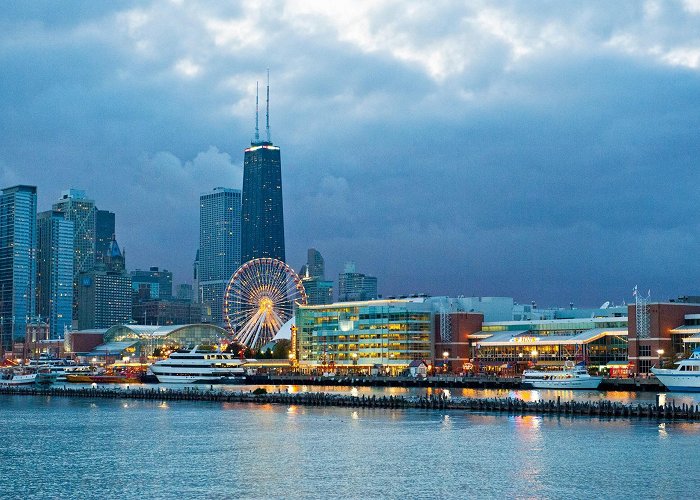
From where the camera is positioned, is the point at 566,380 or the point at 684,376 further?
the point at 566,380

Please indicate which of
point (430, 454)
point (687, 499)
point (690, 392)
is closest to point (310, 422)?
point (430, 454)

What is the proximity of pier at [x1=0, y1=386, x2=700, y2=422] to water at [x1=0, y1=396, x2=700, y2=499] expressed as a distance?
14.6 ft

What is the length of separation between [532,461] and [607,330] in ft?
399

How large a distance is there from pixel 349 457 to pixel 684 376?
278 feet

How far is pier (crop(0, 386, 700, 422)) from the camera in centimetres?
10712

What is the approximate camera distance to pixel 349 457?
79062 millimetres

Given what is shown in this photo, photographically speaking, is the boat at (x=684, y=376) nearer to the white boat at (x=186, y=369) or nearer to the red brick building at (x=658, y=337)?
→ the red brick building at (x=658, y=337)

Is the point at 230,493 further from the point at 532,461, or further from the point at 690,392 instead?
the point at 690,392

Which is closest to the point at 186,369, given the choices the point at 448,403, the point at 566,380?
the point at 566,380

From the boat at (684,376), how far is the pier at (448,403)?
29.0 metres

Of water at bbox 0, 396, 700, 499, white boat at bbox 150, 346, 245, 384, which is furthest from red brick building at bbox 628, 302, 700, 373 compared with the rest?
white boat at bbox 150, 346, 245, 384

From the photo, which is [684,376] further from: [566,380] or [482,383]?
[482,383]

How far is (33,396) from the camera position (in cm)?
17788

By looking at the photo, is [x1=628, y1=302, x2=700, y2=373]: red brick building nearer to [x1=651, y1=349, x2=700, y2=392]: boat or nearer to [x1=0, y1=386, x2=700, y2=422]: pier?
[x1=651, y1=349, x2=700, y2=392]: boat
